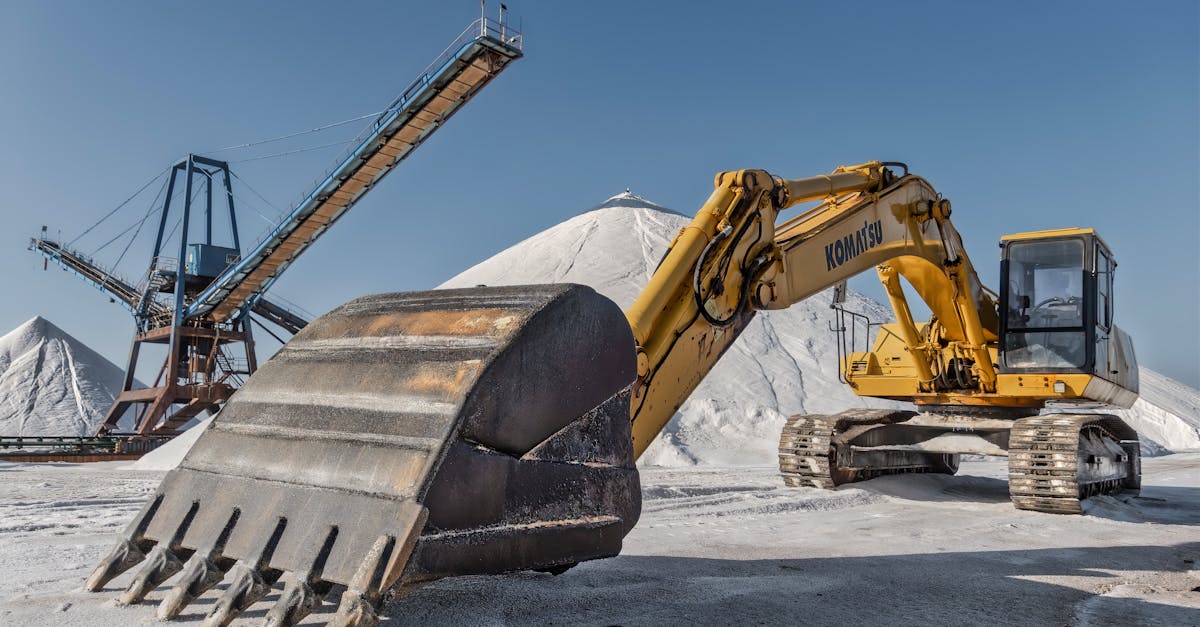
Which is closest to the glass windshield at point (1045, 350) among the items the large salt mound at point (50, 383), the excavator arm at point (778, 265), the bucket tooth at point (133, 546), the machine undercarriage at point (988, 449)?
the excavator arm at point (778, 265)

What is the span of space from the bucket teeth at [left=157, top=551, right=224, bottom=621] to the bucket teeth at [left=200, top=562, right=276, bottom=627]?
165 mm

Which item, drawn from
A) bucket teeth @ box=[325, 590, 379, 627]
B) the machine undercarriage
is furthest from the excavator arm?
bucket teeth @ box=[325, 590, 379, 627]

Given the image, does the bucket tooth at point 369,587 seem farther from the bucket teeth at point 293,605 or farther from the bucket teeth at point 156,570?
the bucket teeth at point 156,570

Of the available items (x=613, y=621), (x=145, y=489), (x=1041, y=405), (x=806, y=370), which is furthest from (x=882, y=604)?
(x=806, y=370)

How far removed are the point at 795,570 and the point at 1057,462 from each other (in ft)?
14.9

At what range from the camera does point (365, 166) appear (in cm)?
2038

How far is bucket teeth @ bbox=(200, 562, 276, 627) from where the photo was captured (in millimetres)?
2885

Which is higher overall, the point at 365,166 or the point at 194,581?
the point at 365,166

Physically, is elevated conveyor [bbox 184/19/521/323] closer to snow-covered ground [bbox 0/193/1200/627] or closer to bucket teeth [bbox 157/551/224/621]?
snow-covered ground [bbox 0/193/1200/627]

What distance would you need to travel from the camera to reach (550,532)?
128 inches

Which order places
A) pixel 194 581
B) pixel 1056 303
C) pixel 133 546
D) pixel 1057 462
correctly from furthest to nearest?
1. pixel 1056 303
2. pixel 1057 462
3. pixel 133 546
4. pixel 194 581

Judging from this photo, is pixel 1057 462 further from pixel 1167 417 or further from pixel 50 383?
pixel 50 383

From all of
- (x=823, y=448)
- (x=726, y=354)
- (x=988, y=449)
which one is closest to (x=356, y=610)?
(x=823, y=448)

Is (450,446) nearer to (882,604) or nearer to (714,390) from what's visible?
(882,604)
